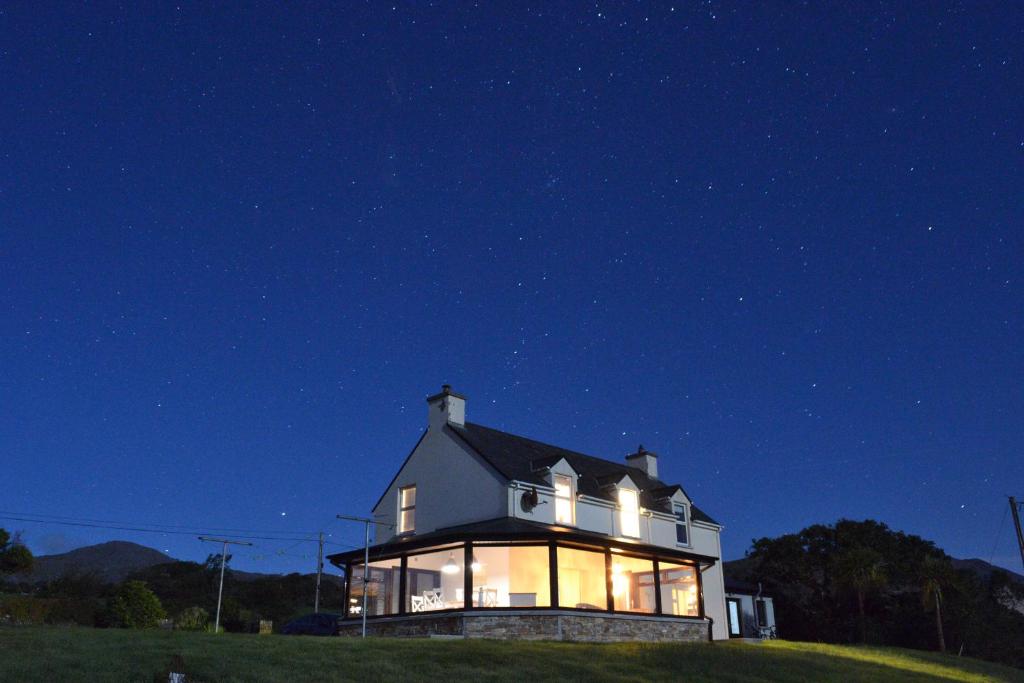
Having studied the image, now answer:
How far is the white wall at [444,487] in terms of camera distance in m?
29.1

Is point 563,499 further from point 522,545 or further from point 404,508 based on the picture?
point 404,508

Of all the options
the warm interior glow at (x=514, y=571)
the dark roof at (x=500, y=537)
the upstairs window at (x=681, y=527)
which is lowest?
the warm interior glow at (x=514, y=571)

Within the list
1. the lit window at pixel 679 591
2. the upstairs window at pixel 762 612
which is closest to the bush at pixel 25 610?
the lit window at pixel 679 591

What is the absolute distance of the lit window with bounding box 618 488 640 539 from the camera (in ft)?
106

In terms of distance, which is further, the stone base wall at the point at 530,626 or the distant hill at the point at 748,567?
the distant hill at the point at 748,567

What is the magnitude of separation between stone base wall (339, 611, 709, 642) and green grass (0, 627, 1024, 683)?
2622mm

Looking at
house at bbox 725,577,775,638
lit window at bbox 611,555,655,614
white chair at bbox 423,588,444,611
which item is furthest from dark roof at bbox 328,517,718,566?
house at bbox 725,577,775,638

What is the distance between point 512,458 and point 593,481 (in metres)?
4.06

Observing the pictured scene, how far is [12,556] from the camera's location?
36875 mm

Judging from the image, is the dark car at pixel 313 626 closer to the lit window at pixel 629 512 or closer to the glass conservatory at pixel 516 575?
the glass conservatory at pixel 516 575

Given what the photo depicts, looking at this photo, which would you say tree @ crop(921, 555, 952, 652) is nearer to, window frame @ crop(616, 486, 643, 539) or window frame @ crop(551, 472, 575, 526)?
window frame @ crop(616, 486, 643, 539)

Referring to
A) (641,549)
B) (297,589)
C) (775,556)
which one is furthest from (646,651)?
(297,589)

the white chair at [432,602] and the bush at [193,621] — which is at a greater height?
the white chair at [432,602]

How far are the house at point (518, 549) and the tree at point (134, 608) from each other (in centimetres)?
678
